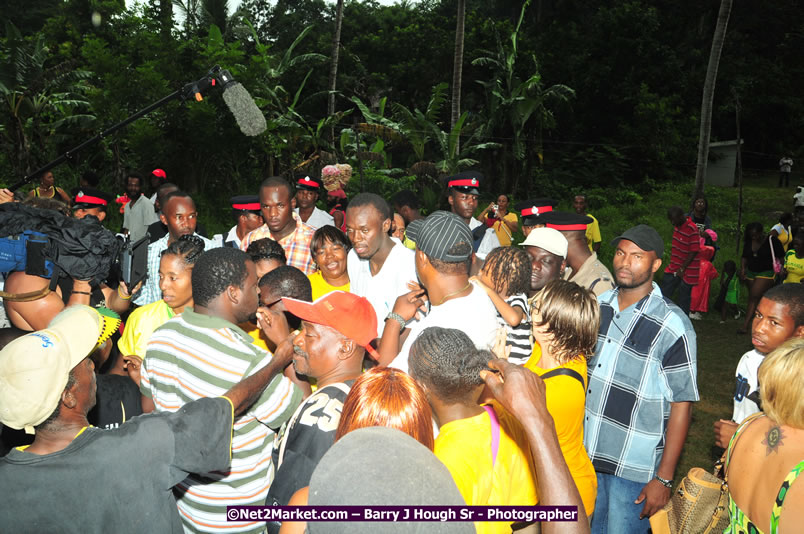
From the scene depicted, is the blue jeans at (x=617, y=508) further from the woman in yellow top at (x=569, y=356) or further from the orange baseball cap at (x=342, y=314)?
the orange baseball cap at (x=342, y=314)

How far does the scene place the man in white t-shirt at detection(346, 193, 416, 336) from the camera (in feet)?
14.7

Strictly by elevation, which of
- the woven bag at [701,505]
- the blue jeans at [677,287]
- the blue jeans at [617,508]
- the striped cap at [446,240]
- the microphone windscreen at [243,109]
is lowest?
the blue jeans at [677,287]

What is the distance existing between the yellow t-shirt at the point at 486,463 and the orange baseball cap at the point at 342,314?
2.21 feet

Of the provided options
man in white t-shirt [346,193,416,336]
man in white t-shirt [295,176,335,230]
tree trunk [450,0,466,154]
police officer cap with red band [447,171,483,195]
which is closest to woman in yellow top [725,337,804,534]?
man in white t-shirt [346,193,416,336]

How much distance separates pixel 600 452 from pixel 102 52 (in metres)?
15.8

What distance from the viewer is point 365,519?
1183 mm

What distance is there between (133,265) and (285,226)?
4.60 ft

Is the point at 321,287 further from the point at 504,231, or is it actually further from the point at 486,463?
the point at 504,231

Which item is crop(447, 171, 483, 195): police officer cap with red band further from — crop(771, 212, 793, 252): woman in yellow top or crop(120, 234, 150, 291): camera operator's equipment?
crop(771, 212, 793, 252): woman in yellow top

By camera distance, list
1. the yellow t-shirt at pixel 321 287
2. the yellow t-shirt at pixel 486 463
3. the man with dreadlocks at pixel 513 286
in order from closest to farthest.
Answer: the yellow t-shirt at pixel 486 463 < the man with dreadlocks at pixel 513 286 < the yellow t-shirt at pixel 321 287

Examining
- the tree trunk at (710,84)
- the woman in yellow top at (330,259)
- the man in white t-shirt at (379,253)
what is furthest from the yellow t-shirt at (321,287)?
the tree trunk at (710,84)

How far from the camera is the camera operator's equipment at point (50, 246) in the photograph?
144 inches

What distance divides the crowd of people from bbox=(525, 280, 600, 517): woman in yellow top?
1 cm

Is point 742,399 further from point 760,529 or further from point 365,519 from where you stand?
point 365,519
